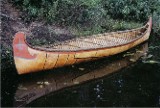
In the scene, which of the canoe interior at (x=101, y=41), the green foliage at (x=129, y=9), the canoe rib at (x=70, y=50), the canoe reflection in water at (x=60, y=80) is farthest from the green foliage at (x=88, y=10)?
the canoe reflection in water at (x=60, y=80)

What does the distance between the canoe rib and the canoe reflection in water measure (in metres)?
0.29

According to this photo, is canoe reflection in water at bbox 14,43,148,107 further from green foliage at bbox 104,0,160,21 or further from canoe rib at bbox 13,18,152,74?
green foliage at bbox 104,0,160,21

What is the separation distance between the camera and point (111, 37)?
1278 cm

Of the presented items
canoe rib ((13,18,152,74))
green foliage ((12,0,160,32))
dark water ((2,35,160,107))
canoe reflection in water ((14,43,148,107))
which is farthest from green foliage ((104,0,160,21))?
dark water ((2,35,160,107))

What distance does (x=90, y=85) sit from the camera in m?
9.77

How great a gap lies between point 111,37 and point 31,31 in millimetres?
2855

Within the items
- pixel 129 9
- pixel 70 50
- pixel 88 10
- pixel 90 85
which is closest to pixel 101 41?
pixel 88 10

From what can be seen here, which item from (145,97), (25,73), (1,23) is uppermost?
(1,23)

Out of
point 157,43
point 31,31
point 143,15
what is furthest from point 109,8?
point 31,31

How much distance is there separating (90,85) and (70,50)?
1.17m

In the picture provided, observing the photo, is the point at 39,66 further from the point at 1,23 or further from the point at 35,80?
the point at 1,23

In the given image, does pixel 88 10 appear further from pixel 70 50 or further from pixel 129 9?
pixel 70 50

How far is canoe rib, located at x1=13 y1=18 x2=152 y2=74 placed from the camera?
9.25 meters

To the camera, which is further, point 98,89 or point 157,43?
point 157,43
